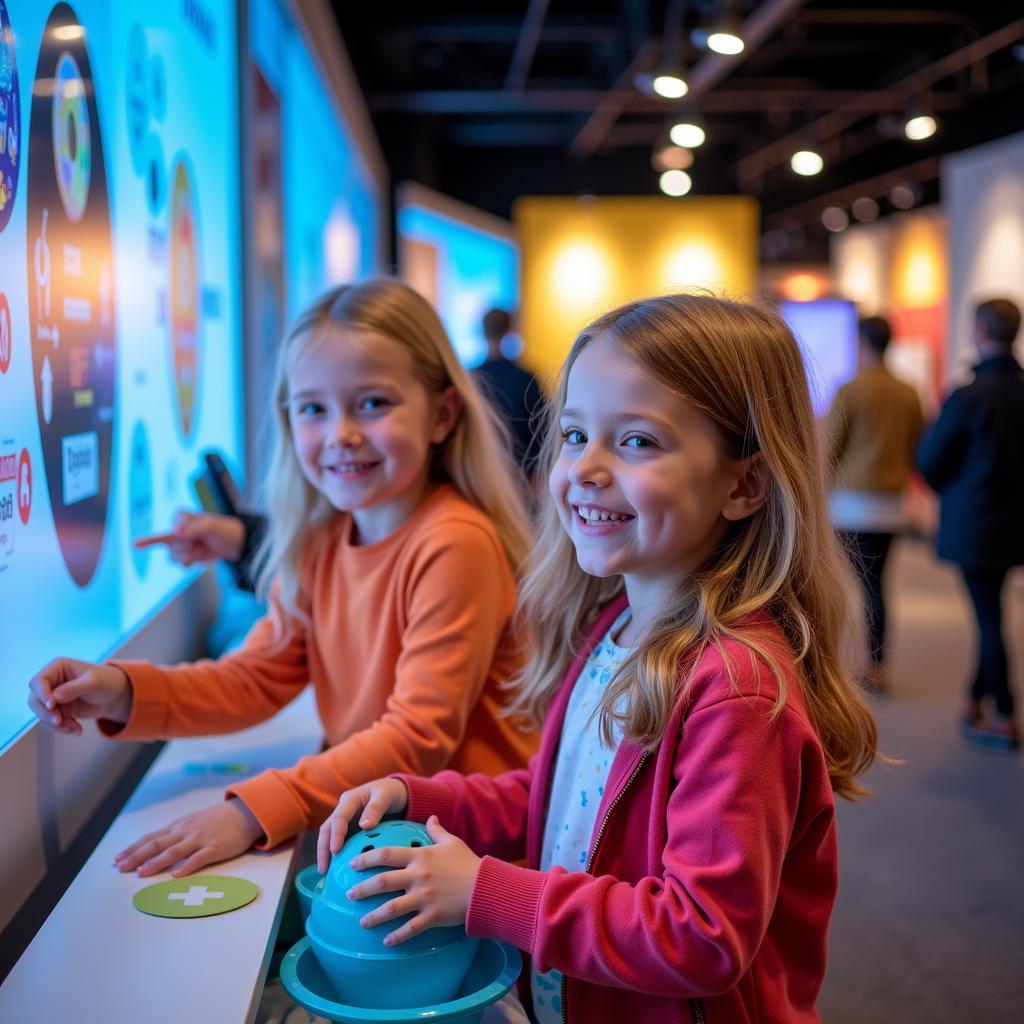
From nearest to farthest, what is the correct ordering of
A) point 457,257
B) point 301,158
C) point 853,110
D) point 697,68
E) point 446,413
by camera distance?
point 446,413 → point 301,158 → point 697,68 → point 853,110 → point 457,257

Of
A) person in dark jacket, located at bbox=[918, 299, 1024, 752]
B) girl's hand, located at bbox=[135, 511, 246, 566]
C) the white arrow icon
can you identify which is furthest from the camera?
person in dark jacket, located at bbox=[918, 299, 1024, 752]

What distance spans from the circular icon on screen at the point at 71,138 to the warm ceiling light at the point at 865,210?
12997 mm

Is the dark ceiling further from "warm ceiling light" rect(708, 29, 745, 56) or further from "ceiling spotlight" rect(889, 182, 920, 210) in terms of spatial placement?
"warm ceiling light" rect(708, 29, 745, 56)

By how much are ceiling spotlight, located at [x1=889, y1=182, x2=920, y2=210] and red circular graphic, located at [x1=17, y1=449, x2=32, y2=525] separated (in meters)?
12.3

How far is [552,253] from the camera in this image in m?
10.5

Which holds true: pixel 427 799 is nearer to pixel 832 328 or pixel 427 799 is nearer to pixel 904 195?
pixel 832 328

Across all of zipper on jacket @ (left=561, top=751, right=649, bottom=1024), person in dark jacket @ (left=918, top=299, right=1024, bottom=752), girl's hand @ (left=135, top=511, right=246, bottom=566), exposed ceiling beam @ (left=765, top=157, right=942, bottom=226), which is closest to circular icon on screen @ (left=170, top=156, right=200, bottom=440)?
girl's hand @ (left=135, top=511, right=246, bottom=566)

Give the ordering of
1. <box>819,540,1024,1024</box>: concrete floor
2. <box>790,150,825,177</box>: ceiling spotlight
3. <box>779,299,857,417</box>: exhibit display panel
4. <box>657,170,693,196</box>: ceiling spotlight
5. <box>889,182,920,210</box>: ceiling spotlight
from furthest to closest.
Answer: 1. <box>889,182,920,210</box>: ceiling spotlight
2. <box>657,170,693,196</box>: ceiling spotlight
3. <box>779,299,857,417</box>: exhibit display panel
4. <box>790,150,825,177</box>: ceiling spotlight
5. <box>819,540,1024,1024</box>: concrete floor

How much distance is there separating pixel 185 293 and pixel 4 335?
1.18 meters

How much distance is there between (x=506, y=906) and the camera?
117 centimetres

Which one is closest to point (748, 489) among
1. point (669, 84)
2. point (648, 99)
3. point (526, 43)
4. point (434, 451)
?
point (434, 451)

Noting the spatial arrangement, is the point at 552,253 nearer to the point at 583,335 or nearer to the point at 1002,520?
the point at 1002,520

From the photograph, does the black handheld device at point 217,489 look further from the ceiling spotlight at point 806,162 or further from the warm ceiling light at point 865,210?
the warm ceiling light at point 865,210

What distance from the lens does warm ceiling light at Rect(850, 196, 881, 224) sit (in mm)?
13820
